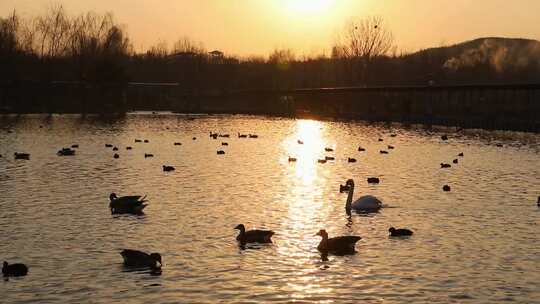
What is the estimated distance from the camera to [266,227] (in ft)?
103

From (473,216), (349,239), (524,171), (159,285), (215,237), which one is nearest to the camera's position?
(159,285)

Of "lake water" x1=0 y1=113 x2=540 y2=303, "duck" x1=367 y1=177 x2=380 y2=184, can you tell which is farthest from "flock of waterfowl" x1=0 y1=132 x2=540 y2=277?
"duck" x1=367 y1=177 x2=380 y2=184

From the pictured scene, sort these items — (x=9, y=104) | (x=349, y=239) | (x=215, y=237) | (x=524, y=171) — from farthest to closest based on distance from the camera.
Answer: (x=9, y=104) < (x=524, y=171) < (x=215, y=237) < (x=349, y=239)

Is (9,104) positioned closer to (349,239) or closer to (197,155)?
(197,155)

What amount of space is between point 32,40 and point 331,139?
114m

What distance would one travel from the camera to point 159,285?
2189cm

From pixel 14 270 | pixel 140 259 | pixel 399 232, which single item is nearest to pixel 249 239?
pixel 140 259

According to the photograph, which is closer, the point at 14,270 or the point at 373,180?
the point at 14,270

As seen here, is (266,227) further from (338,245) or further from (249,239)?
(338,245)

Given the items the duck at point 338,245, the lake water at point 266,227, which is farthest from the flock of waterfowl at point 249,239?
the lake water at point 266,227

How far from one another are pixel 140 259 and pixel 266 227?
8428 millimetres

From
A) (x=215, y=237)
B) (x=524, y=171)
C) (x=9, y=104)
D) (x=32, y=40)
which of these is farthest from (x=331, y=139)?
(x=32, y=40)

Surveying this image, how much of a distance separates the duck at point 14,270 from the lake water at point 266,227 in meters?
0.35

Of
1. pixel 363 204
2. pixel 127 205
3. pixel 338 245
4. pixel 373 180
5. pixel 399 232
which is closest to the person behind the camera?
pixel 338 245
